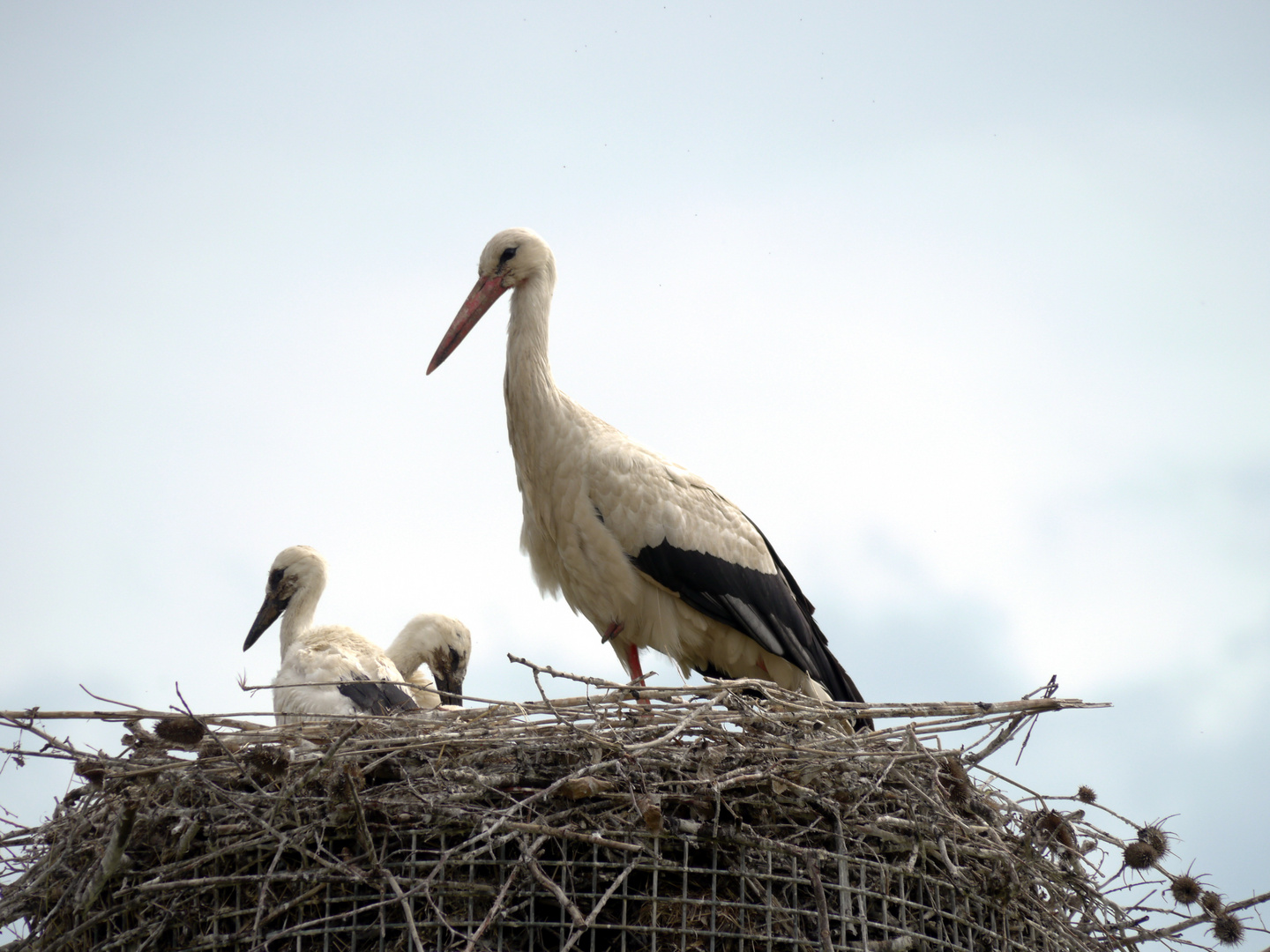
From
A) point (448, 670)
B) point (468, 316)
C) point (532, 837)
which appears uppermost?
point (468, 316)

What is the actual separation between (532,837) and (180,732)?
935 mm

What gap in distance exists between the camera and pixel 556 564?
16.2ft

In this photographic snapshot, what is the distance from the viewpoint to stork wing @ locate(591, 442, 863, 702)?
470cm

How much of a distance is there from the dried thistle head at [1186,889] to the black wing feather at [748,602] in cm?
123

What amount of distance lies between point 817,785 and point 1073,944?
895 mm

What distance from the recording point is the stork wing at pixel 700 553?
185 inches

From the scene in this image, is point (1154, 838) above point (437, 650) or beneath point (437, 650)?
beneath

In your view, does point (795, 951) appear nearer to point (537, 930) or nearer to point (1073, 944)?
point (537, 930)

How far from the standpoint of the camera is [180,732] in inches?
135

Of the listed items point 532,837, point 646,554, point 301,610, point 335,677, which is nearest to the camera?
point 532,837

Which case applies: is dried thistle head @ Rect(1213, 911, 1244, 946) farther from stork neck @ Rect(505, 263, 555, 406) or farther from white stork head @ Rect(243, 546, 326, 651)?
white stork head @ Rect(243, 546, 326, 651)

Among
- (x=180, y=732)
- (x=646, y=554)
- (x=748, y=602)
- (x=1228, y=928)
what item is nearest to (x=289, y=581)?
(x=646, y=554)

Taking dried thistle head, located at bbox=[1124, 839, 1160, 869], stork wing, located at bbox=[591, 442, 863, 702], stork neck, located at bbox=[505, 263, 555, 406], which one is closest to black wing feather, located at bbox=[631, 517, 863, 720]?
stork wing, located at bbox=[591, 442, 863, 702]

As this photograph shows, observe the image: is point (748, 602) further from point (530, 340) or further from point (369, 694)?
point (369, 694)
